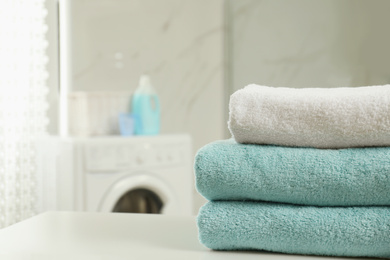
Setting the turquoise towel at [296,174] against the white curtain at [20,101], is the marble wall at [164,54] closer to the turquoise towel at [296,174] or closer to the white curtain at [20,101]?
the white curtain at [20,101]

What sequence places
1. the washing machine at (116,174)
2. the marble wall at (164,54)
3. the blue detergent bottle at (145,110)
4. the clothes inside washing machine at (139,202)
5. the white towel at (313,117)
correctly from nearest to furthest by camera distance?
the white towel at (313,117) < the washing machine at (116,174) < the clothes inside washing machine at (139,202) < the blue detergent bottle at (145,110) < the marble wall at (164,54)

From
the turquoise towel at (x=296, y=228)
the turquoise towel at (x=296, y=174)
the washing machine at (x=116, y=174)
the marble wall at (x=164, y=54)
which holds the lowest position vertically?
the washing machine at (x=116, y=174)

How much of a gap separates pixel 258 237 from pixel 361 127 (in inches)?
6.1

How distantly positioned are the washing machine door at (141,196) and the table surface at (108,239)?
47.7 inches

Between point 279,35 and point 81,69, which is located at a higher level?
point 279,35

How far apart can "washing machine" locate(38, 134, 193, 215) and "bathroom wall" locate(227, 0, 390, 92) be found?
69cm

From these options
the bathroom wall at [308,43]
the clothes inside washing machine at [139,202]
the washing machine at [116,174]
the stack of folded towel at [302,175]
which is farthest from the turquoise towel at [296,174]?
the bathroom wall at [308,43]

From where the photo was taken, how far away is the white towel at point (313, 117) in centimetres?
49

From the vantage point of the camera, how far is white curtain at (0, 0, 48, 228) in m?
1.92

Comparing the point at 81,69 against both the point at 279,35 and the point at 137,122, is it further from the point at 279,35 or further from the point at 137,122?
the point at 279,35

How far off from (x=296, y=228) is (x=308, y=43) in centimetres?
203

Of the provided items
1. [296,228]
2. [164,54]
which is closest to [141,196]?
[164,54]

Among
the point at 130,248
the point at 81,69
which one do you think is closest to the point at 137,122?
the point at 81,69

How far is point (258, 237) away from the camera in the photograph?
517mm
